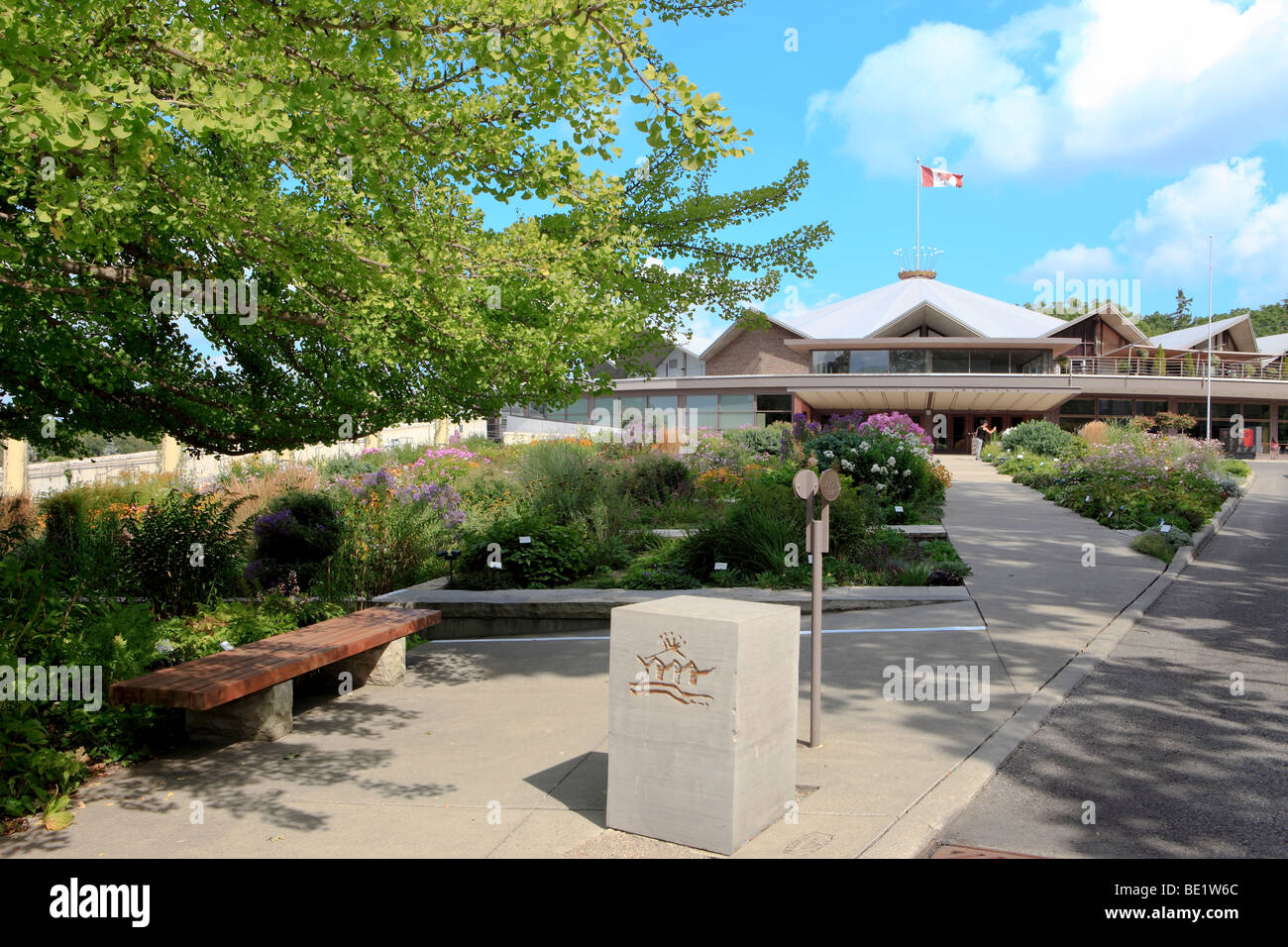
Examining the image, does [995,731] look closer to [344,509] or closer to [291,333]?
[291,333]

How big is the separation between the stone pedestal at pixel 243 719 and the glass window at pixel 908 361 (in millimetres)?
43598

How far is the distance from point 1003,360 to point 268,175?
44.1m

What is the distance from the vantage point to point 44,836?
4297 mm

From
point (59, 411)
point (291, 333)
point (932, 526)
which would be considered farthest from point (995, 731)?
point (932, 526)

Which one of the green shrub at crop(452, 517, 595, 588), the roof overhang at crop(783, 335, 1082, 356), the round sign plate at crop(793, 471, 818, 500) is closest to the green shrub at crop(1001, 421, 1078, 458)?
the roof overhang at crop(783, 335, 1082, 356)

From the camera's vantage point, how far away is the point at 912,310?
46.5m

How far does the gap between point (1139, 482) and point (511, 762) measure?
48.8 feet

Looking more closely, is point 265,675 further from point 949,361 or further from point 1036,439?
point 949,361

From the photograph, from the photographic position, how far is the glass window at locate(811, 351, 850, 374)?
4684 cm

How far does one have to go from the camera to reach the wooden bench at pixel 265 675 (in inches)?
200

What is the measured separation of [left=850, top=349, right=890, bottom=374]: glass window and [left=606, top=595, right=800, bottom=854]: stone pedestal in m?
43.7

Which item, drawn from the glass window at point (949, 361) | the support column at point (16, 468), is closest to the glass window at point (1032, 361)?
the glass window at point (949, 361)

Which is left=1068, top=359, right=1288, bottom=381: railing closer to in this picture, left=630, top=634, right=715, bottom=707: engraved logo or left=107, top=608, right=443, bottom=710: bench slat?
left=107, top=608, right=443, bottom=710: bench slat
